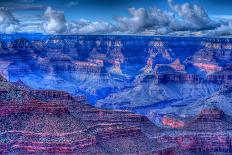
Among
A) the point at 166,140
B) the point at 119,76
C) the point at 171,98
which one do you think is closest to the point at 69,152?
the point at 166,140

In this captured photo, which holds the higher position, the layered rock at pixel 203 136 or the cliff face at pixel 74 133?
the cliff face at pixel 74 133

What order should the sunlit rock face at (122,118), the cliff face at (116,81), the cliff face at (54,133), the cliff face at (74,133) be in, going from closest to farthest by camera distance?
the cliff face at (54,133) → the cliff face at (74,133) → the sunlit rock face at (122,118) → the cliff face at (116,81)

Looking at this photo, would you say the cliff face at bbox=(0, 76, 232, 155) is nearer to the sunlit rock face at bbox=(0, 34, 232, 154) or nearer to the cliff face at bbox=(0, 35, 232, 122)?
the sunlit rock face at bbox=(0, 34, 232, 154)

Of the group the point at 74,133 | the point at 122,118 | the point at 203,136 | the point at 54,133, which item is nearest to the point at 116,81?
the point at 203,136

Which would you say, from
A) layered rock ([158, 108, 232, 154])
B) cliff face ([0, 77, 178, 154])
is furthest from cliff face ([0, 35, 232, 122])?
cliff face ([0, 77, 178, 154])

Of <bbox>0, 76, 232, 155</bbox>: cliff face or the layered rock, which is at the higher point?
<bbox>0, 76, 232, 155</bbox>: cliff face

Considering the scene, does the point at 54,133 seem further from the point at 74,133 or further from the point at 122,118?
the point at 122,118

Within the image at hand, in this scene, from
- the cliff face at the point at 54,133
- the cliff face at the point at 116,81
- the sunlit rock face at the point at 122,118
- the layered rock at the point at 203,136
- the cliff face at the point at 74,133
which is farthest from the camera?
the cliff face at the point at 116,81

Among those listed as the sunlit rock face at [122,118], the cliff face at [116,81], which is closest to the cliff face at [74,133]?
the sunlit rock face at [122,118]

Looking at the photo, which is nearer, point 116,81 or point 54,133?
point 54,133

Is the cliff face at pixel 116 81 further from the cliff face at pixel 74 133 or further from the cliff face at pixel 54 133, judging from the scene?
the cliff face at pixel 54 133

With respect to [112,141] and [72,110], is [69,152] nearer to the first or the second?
[112,141]

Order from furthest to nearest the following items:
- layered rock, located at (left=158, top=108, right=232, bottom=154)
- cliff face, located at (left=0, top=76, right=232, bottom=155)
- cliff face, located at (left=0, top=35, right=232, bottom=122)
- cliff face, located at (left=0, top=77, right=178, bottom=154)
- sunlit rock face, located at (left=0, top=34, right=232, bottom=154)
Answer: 1. cliff face, located at (left=0, top=35, right=232, bottom=122)
2. layered rock, located at (left=158, top=108, right=232, bottom=154)
3. sunlit rock face, located at (left=0, top=34, right=232, bottom=154)
4. cliff face, located at (left=0, top=76, right=232, bottom=155)
5. cliff face, located at (left=0, top=77, right=178, bottom=154)
